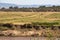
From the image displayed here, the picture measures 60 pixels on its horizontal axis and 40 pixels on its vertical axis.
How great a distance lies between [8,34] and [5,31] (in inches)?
56.2

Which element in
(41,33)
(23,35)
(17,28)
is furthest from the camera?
(17,28)

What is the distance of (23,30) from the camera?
30.1m

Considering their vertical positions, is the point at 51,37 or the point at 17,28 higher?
the point at 51,37

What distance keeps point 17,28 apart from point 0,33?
→ 10.3ft

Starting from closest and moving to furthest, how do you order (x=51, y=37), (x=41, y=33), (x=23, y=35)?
(x=51, y=37) < (x=41, y=33) < (x=23, y=35)

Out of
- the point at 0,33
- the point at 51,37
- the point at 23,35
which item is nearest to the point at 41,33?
the point at 23,35

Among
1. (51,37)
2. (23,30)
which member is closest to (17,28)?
(23,30)

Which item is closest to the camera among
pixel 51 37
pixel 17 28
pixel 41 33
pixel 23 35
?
pixel 51 37

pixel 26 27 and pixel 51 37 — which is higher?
pixel 51 37

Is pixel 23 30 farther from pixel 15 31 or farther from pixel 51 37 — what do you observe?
pixel 51 37

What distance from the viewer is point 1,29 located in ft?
101

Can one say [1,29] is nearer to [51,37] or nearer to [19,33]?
[19,33]

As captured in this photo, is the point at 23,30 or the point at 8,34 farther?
the point at 23,30

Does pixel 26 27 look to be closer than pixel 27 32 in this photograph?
No
